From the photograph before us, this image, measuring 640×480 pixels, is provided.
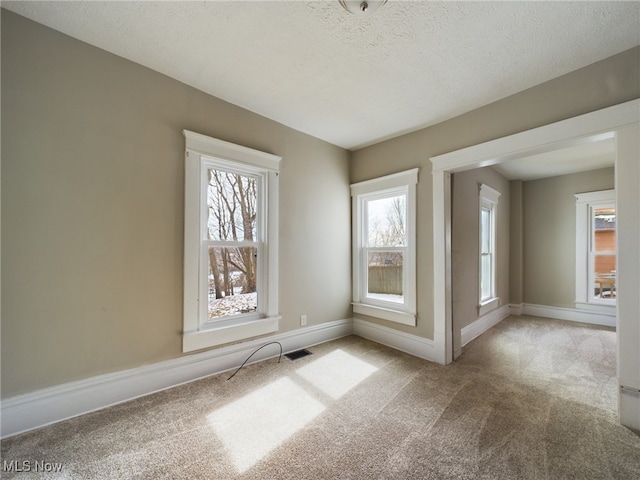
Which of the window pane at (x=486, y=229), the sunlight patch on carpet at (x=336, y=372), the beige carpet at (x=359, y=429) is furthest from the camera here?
the window pane at (x=486, y=229)

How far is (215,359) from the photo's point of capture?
96.3 inches

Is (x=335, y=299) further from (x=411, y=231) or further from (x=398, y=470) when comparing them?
(x=398, y=470)

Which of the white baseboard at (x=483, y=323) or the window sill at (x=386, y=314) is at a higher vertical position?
the window sill at (x=386, y=314)

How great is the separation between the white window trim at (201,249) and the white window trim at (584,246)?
5122mm

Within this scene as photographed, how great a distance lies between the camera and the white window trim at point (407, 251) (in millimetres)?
3027

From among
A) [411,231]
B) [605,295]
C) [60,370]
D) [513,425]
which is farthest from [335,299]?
[605,295]

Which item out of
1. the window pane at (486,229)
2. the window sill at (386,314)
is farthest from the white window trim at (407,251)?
the window pane at (486,229)

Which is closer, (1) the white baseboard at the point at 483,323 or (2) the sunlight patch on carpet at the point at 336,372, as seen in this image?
(2) the sunlight patch on carpet at the point at 336,372

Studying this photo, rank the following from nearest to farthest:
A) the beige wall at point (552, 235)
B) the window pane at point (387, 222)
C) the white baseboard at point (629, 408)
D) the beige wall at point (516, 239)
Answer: the white baseboard at point (629, 408)
the window pane at point (387, 222)
the beige wall at point (552, 235)
the beige wall at point (516, 239)

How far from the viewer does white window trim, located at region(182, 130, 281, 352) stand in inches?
89.3

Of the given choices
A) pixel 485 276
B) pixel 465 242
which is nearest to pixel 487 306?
pixel 485 276

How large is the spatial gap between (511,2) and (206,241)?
2.70 metres

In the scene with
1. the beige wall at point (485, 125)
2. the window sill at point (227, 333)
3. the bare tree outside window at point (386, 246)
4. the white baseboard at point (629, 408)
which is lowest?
the white baseboard at point (629, 408)

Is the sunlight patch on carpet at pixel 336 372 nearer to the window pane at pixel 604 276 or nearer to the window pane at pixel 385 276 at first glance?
the window pane at pixel 385 276
